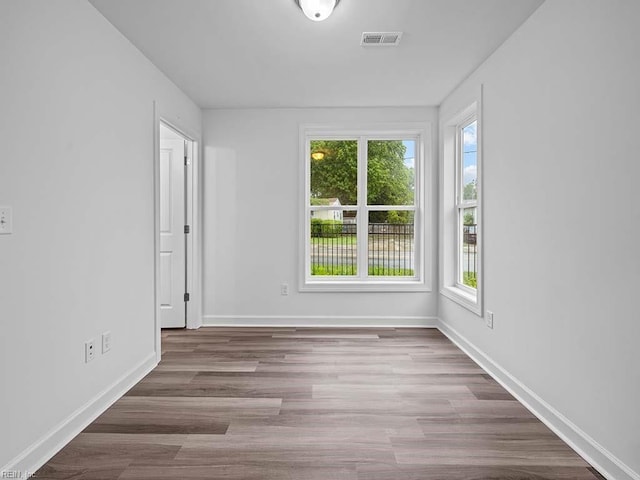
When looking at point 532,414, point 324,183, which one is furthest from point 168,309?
point 532,414

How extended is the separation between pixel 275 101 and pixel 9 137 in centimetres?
286

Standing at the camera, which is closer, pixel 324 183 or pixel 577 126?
pixel 577 126

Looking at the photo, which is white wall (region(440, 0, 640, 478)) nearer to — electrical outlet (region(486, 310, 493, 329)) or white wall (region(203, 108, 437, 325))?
electrical outlet (region(486, 310, 493, 329))

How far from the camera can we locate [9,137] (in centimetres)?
181

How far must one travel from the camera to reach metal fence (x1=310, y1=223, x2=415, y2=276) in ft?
15.7

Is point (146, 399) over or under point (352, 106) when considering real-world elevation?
under

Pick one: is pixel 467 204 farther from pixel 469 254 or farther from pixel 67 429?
pixel 67 429

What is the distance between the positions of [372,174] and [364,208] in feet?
1.32

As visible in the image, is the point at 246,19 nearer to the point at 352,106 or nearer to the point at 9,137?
the point at 9,137

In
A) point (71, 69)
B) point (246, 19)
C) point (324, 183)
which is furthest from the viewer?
point (324, 183)

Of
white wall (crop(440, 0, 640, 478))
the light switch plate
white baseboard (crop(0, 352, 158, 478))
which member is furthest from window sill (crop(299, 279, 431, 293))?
the light switch plate

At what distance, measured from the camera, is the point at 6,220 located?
5.85 ft

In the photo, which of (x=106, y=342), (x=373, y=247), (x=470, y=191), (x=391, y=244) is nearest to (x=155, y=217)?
(x=106, y=342)

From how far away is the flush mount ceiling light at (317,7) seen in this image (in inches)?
92.0
